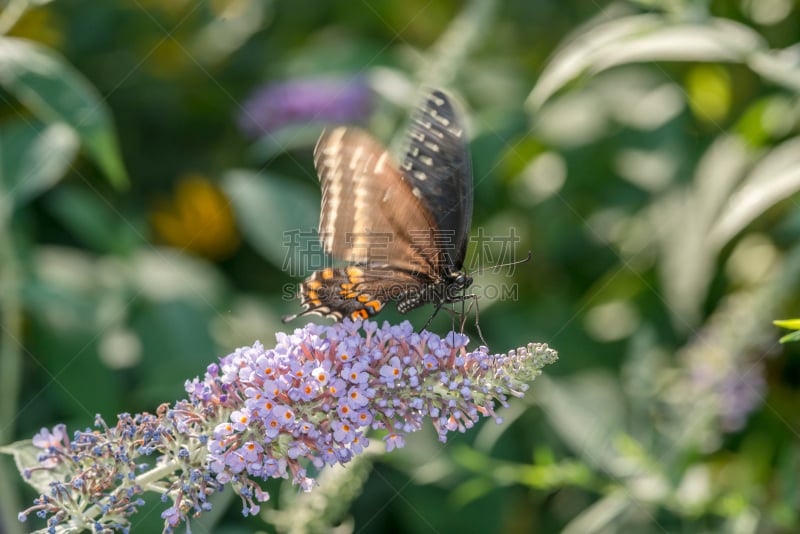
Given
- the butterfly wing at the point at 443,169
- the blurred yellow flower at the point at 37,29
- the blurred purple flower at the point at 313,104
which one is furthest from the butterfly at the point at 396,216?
the blurred yellow flower at the point at 37,29

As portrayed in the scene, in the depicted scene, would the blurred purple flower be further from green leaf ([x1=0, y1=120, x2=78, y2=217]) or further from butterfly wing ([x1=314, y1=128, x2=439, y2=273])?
butterfly wing ([x1=314, y1=128, x2=439, y2=273])

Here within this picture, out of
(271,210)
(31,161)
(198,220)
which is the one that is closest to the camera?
(31,161)

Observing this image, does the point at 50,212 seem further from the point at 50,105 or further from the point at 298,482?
the point at 298,482

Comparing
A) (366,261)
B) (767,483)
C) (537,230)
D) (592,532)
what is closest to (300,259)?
(366,261)

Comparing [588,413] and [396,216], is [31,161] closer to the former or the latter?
[396,216]

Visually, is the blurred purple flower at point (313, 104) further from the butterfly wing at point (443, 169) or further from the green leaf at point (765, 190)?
the green leaf at point (765, 190)

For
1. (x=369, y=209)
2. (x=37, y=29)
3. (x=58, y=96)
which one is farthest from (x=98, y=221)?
(x=369, y=209)
